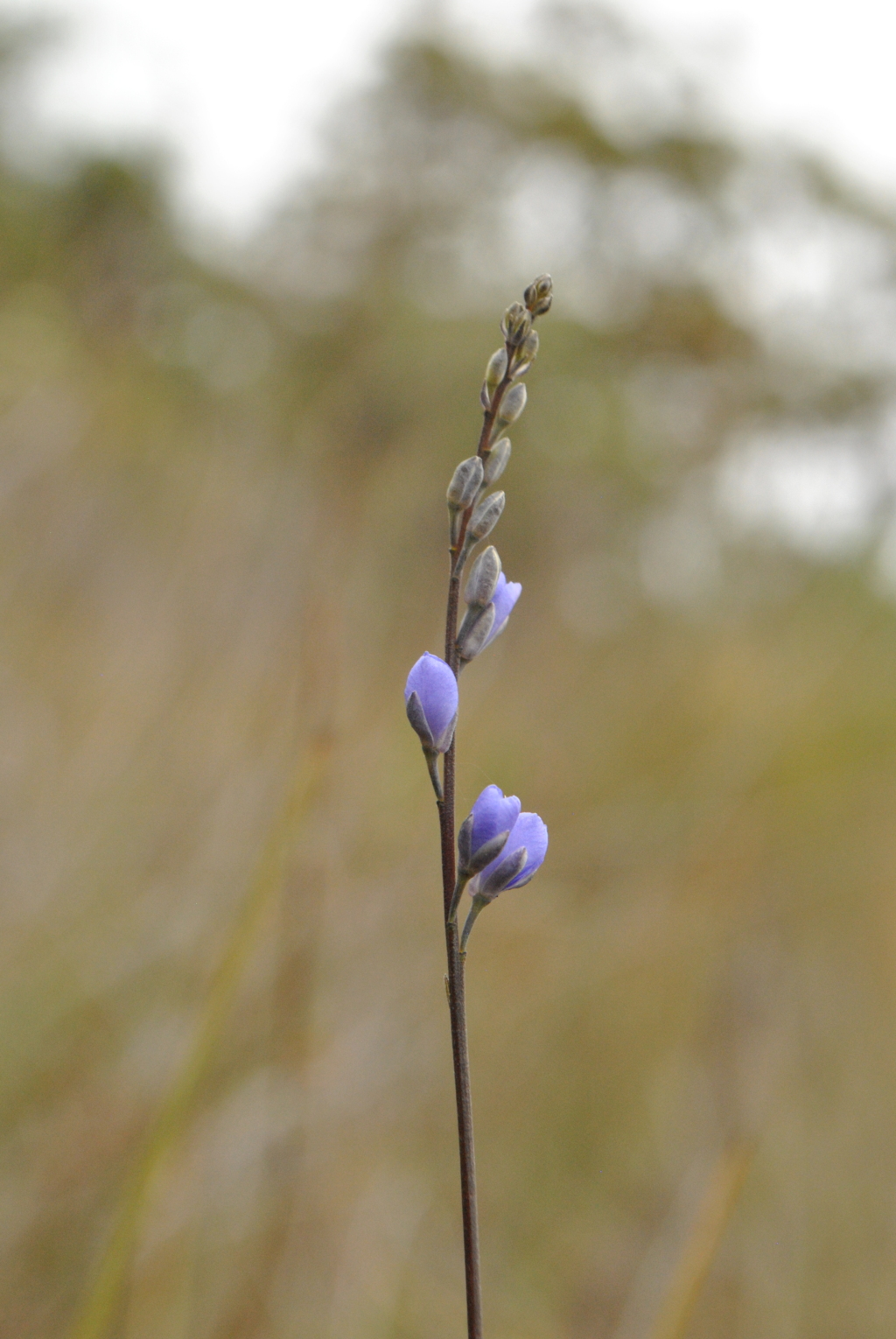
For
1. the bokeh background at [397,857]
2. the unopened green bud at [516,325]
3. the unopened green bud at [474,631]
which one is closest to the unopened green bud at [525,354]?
the unopened green bud at [516,325]

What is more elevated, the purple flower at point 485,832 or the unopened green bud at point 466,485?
the unopened green bud at point 466,485

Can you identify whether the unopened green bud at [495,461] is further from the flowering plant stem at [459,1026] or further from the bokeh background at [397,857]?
the bokeh background at [397,857]

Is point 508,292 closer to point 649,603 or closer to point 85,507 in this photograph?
point 649,603

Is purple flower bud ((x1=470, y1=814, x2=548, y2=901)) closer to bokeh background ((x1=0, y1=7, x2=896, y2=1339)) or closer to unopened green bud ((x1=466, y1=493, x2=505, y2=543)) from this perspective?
unopened green bud ((x1=466, y1=493, x2=505, y2=543))

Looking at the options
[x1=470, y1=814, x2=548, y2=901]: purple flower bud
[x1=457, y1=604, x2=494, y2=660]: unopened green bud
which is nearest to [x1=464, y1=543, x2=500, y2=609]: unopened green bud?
[x1=457, y1=604, x2=494, y2=660]: unopened green bud

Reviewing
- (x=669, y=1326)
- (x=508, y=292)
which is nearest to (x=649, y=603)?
(x=508, y=292)

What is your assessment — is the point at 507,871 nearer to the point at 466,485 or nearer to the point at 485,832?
the point at 485,832
